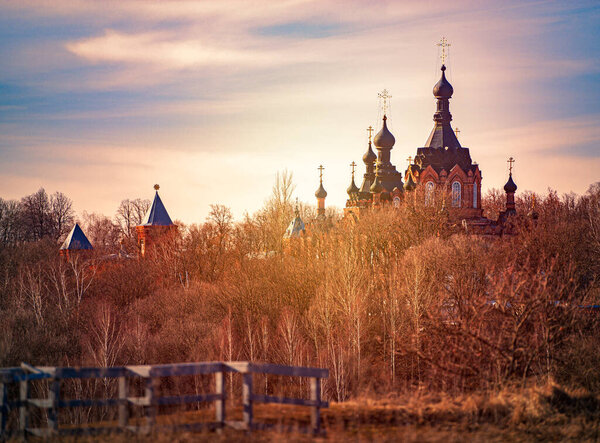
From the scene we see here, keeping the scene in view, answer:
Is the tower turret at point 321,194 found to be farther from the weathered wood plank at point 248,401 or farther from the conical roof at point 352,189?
the weathered wood plank at point 248,401

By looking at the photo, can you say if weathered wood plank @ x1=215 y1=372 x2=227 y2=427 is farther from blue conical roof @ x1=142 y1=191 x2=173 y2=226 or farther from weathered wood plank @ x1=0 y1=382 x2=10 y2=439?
blue conical roof @ x1=142 y1=191 x2=173 y2=226

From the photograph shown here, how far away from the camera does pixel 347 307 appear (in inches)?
1246

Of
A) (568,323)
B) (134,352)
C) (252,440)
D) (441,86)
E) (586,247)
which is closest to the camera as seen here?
(252,440)

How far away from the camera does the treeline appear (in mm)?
19809

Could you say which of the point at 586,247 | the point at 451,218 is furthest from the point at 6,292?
Result: the point at 586,247

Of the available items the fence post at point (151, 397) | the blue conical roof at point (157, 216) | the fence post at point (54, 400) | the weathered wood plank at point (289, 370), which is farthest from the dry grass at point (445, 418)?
the blue conical roof at point (157, 216)

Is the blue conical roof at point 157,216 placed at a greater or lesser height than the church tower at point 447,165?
lesser

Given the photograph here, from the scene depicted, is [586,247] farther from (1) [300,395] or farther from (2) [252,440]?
(2) [252,440]

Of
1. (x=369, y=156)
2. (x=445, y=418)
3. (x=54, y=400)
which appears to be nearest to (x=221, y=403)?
(x=54, y=400)

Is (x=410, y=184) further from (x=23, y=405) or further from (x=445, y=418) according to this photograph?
(x=23, y=405)

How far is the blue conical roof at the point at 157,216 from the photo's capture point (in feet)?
199

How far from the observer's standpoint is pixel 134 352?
35000 millimetres

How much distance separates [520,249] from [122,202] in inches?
2622

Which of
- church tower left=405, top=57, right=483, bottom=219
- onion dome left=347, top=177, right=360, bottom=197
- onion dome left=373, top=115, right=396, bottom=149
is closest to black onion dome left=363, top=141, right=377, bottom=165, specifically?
onion dome left=347, top=177, right=360, bottom=197
